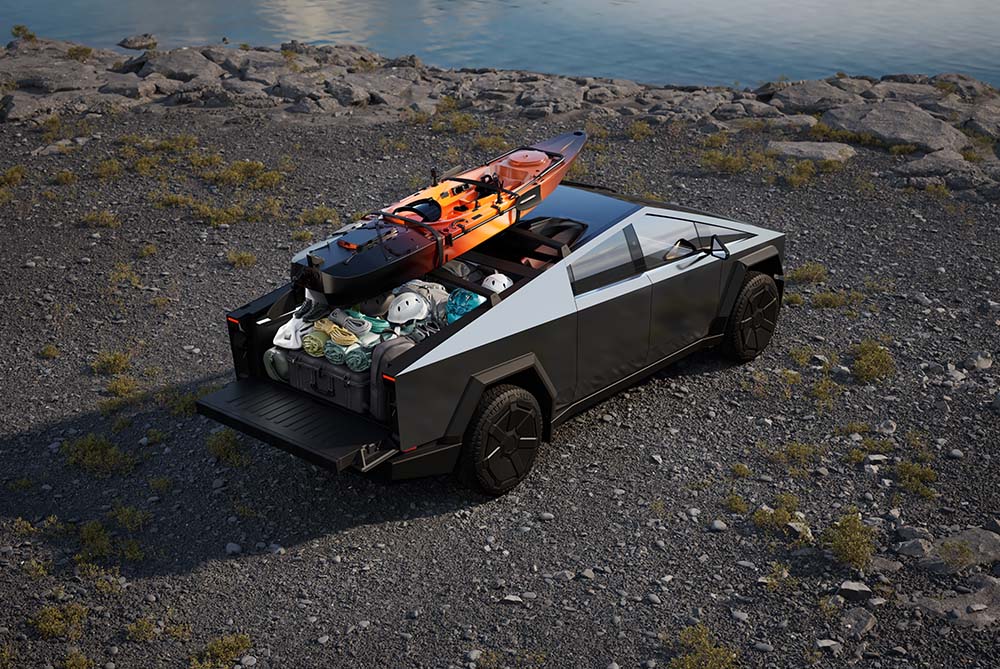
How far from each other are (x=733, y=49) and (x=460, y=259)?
3804 cm

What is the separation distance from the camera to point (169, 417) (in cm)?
794

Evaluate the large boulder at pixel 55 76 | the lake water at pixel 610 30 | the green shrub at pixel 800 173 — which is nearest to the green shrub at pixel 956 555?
the green shrub at pixel 800 173

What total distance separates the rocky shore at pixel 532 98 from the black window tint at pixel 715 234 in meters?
6.42

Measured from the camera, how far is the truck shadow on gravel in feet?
20.8

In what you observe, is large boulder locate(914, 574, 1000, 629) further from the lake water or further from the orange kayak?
the lake water

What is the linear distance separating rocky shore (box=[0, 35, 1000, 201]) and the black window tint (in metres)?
6.42

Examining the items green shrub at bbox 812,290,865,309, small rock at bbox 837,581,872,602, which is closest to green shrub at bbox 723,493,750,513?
small rock at bbox 837,581,872,602

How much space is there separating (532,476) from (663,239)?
2.17m

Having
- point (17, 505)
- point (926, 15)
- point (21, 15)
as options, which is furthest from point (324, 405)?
point (926, 15)

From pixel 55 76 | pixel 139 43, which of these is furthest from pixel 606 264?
pixel 139 43

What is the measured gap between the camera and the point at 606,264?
23.2ft

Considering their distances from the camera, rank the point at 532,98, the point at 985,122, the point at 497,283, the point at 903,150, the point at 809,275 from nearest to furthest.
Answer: the point at 497,283 → the point at 809,275 → the point at 903,150 → the point at 985,122 → the point at 532,98

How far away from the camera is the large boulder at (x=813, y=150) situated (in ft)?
47.0

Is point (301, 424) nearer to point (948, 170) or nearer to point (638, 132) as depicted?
point (638, 132)
